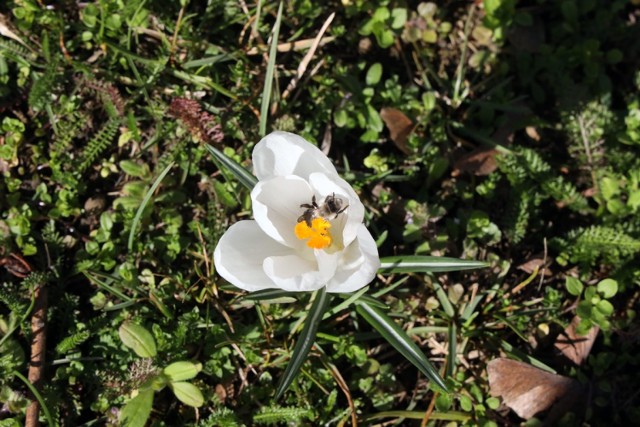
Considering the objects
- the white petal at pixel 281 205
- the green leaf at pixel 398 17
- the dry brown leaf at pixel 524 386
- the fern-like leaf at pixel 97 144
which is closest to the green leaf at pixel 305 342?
the white petal at pixel 281 205

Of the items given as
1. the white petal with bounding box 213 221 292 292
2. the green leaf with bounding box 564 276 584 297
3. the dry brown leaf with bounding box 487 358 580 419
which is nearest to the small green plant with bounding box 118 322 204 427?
the white petal with bounding box 213 221 292 292

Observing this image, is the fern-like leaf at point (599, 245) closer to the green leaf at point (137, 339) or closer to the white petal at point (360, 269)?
the white petal at point (360, 269)

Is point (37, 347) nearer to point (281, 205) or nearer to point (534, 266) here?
point (281, 205)

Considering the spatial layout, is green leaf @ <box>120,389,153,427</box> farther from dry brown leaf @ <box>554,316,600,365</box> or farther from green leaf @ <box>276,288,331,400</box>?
dry brown leaf @ <box>554,316,600,365</box>

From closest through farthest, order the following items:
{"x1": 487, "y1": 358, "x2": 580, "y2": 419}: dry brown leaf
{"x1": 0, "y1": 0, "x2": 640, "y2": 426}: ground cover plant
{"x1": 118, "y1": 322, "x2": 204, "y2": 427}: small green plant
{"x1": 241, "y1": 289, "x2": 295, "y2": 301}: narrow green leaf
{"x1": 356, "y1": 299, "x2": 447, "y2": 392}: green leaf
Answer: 1. {"x1": 356, "y1": 299, "x2": 447, "y2": 392}: green leaf
2. {"x1": 241, "y1": 289, "x2": 295, "y2": 301}: narrow green leaf
3. {"x1": 118, "y1": 322, "x2": 204, "y2": 427}: small green plant
4. {"x1": 0, "y1": 0, "x2": 640, "y2": 426}: ground cover plant
5. {"x1": 487, "y1": 358, "x2": 580, "y2": 419}: dry brown leaf

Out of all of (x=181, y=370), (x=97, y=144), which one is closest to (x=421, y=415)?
(x=181, y=370)
